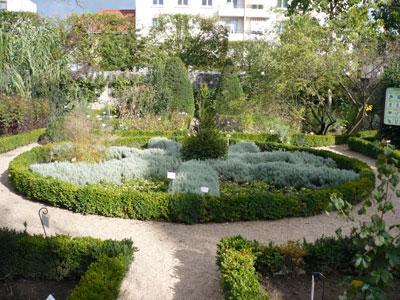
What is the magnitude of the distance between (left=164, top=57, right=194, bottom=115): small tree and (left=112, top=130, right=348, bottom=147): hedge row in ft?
18.4

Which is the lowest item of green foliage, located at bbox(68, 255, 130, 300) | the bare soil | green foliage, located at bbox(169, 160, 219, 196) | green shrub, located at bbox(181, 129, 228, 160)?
the bare soil

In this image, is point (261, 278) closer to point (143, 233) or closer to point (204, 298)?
point (204, 298)

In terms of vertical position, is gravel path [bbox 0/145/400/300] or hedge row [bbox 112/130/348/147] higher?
hedge row [bbox 112/130/348/147]

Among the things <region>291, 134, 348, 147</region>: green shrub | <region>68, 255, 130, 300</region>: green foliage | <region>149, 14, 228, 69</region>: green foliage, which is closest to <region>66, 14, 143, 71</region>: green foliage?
<region>149, 14, 228, 69</region>: green foliage

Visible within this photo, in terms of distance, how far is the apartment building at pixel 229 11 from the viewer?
34.6 meters

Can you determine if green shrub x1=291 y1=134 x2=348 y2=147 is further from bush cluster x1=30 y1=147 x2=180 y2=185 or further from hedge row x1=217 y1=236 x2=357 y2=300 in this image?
hedge row x1=217 y1=236 x2=357 y2=300

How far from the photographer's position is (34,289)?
4504mm

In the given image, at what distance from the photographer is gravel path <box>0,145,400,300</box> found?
455cm

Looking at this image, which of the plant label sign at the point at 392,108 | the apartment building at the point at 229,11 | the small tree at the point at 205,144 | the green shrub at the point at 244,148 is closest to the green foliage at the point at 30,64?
the green shrub at the point at 244,148

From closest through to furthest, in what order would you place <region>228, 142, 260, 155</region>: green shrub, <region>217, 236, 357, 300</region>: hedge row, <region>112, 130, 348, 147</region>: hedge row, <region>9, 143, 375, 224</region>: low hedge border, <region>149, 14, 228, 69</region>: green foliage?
<region>217, 236, 357, 300</region>: hedge row < <region>9, 143, 375, 224</region>: low hedge border < <region>228, 142, 260, 155</region>: green shrub < <region>112, 130, 348, 147</region>: hedge row < <region>149, 14, 228, 69</region>: green foliage

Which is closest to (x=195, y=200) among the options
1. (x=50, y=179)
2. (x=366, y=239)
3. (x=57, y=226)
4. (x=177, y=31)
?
(x=57, y=226)

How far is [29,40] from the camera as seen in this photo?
1551 centimetres

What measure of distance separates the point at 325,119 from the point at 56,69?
9.68m

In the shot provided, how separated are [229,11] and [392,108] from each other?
3346cm
